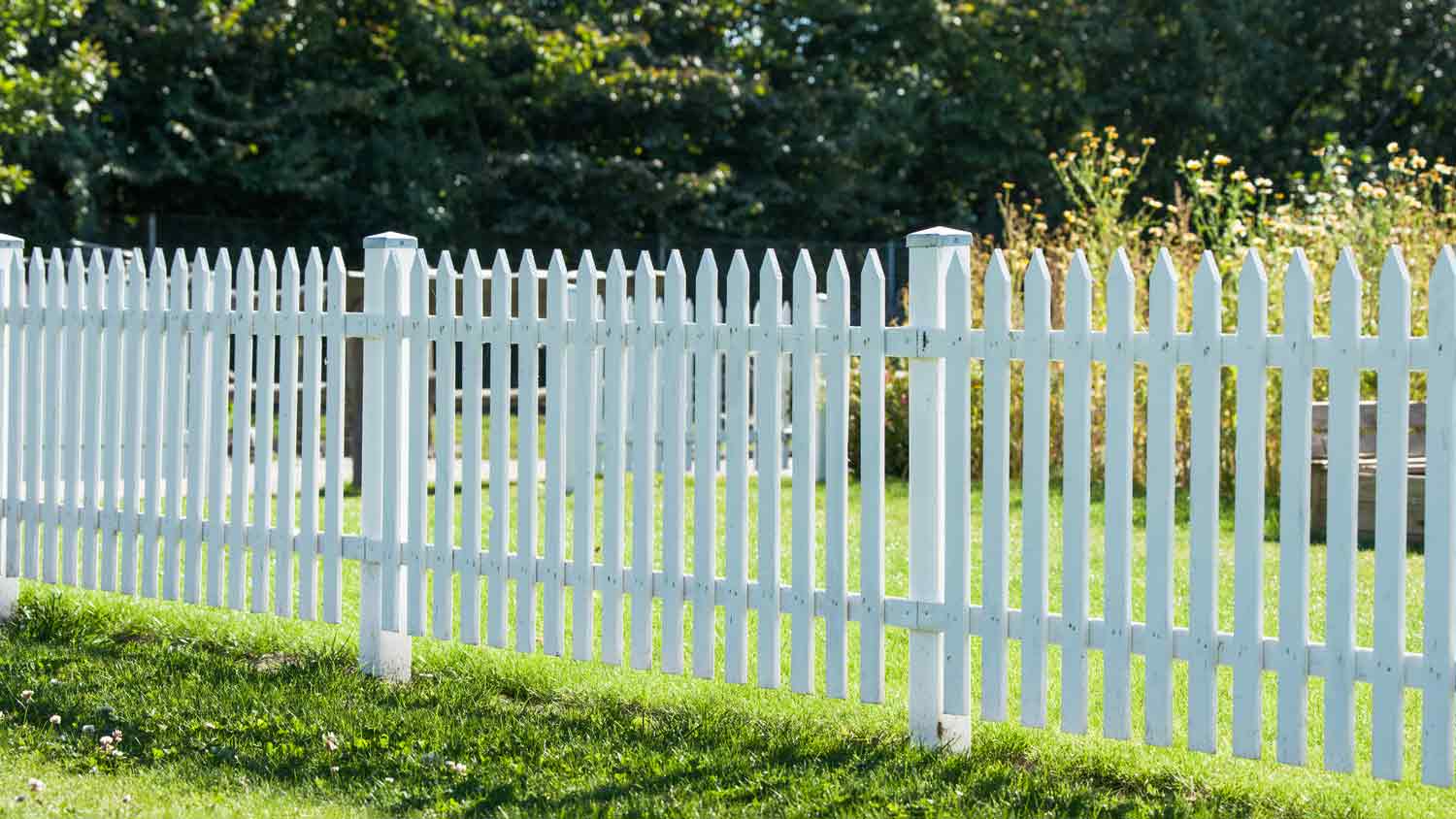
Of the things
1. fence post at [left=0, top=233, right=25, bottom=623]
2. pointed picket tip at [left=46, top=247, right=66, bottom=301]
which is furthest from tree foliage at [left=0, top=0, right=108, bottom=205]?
pointed picket tip at [left=46, top=247, right=66, bottom=301]

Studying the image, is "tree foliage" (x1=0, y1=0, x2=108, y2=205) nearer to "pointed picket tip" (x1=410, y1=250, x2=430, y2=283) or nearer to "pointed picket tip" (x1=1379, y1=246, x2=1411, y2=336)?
"pointed picket tip" (x1=410, y1=250, x2=430, y2=283)

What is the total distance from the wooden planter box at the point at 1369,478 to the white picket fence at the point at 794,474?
354 cm

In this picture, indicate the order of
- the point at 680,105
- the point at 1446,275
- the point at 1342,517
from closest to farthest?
the point at 1446,275
the point at 1342,517
the point at 680,105

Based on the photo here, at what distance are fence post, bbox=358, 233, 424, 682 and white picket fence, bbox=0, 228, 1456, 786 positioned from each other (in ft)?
0.03

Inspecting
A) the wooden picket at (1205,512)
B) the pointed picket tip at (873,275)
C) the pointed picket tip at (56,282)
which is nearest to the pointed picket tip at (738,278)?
the pointed picket tip at (873,275)

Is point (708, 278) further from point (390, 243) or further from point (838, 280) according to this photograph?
point (390, 243)

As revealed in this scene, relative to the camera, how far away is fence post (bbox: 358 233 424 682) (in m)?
5.59

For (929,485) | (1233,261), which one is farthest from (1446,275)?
(1233,261)

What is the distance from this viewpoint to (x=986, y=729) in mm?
4918

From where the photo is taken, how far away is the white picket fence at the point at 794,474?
408 cm

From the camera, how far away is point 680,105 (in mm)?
21969

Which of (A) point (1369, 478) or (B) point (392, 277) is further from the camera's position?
(A) point (1369, 478)

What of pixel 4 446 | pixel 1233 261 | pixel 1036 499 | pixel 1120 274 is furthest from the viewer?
pixel 1233 261

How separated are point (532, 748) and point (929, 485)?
4.26 ft
